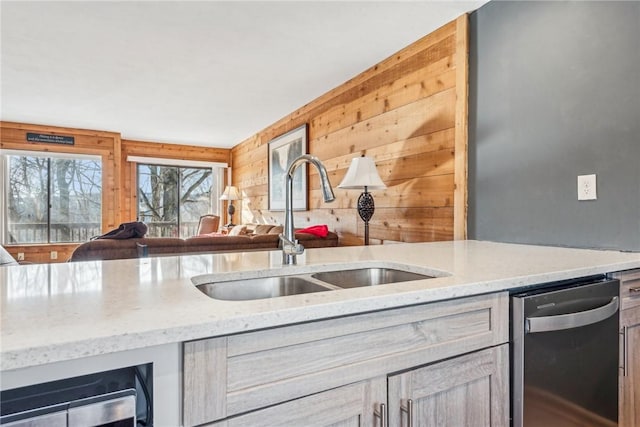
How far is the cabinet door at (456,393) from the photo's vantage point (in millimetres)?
879

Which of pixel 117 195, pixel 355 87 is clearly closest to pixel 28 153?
pixel 117 195

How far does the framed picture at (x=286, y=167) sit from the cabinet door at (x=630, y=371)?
2.90 metres

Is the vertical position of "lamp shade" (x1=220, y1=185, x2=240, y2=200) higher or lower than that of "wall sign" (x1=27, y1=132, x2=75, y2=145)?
lower

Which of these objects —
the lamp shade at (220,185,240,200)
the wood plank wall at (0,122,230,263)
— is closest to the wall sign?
the wood plank wall at (0,122,230,263)

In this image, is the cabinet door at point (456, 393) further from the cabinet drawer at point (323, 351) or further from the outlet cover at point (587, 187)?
the outlet cover at point (587, 187)

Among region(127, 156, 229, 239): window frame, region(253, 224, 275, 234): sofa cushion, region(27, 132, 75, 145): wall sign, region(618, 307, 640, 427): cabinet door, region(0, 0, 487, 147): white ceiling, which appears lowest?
region(618, 307, 640, 427): cabinet door

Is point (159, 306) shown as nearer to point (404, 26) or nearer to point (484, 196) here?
point (484, 196)

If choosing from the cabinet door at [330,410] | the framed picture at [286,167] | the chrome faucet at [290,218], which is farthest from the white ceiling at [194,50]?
the cabinet door at [330,410]

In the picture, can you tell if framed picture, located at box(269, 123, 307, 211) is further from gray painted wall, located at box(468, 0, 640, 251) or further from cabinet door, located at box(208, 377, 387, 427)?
cabinet door, located at box(208, 377, 387, 427)

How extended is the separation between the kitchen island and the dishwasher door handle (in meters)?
0.11

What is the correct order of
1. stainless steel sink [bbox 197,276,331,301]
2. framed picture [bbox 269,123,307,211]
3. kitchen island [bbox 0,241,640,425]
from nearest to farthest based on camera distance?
kitchen island [bbox 0,241,640,425] → stainless steel sink [bbox 197,276,331,301] → framed picture [bbox 269,123,307,211]

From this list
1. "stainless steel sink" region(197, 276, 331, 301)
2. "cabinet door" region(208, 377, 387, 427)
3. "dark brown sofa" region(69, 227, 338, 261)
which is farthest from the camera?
"dark brown sofa" region(69, 227, 338, 261)

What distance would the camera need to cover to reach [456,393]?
97 centimetres

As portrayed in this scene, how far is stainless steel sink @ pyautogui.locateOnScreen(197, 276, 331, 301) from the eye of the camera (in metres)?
1.15
